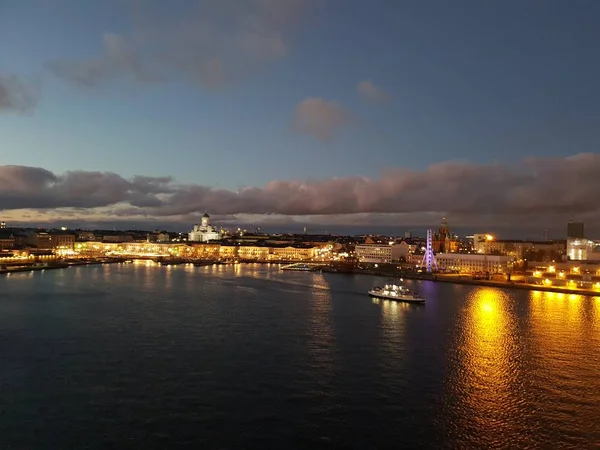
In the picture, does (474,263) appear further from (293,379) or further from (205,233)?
(205,233)

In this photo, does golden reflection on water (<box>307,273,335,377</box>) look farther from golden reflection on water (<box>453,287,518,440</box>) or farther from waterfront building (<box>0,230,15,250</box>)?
waterfront building (<box>0,230,15,250</box>)

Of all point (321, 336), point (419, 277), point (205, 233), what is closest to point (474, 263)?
point (419, 277)

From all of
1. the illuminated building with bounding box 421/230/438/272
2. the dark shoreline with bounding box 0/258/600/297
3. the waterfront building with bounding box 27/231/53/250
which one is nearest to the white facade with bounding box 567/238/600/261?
the illuminated building with bounding box 421/230/438/272

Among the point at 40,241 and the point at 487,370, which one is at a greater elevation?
the point at 40,241

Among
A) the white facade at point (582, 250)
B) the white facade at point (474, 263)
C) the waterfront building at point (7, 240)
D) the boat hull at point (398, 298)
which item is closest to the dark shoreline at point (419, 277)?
the white facade at point (474, 263)

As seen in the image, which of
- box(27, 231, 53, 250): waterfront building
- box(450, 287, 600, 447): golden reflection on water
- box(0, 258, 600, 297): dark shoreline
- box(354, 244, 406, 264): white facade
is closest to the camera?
box(450, 287, 600, 447): golden reflection on water

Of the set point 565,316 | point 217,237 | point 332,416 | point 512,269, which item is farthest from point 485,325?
point 217,237
